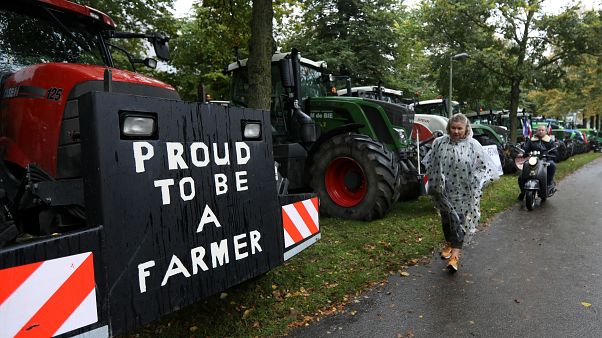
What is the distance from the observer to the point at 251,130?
3.12 meters

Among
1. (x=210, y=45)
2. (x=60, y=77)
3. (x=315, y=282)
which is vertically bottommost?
(x=315, y=282)

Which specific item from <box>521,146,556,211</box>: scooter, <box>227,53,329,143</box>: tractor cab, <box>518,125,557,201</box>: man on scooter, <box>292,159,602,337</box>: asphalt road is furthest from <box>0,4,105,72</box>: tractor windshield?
<box>518,125,557,201</box>: man on scooter

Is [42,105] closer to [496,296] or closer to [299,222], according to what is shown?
[299,222]

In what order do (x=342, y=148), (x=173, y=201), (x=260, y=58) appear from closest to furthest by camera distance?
(x=173, y=201) → (x=260, y=58) → (x=342, y=148)

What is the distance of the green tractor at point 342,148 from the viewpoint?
6.98m

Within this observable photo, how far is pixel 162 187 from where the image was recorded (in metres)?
2.45

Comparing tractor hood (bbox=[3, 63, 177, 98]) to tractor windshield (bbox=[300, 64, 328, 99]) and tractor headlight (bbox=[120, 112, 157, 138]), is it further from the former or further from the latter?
tractor windshield (bbox=[300, 64, 328, 99])

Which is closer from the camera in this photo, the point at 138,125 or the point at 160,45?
the point at 138,125

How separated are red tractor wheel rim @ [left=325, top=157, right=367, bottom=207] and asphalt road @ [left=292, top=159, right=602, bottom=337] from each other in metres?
1.95

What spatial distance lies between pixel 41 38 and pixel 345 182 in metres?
4.83

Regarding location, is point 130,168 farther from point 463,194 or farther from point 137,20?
point 137,20

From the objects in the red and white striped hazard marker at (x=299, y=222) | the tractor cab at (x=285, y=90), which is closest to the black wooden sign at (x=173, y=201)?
the red and white striped hazard marker at (x=299, y=222)

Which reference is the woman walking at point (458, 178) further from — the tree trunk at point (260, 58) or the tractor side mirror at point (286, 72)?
the tree trunk at point (260, 58)

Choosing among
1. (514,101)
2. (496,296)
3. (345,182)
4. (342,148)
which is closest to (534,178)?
(345,182)
